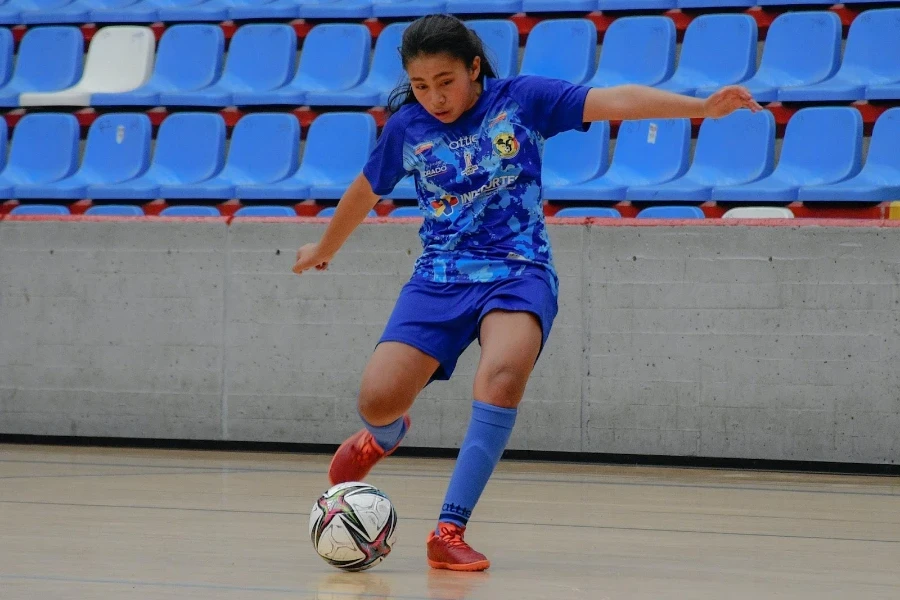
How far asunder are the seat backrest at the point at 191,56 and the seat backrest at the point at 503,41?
1988 millimetres

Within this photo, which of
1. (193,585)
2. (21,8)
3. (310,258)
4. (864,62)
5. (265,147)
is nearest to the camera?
(193,585)

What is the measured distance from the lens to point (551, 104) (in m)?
3.93

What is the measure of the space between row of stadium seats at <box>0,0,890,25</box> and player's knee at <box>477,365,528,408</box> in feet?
17.8

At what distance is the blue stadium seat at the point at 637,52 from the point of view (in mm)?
8453

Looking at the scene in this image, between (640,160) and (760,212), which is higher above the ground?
(640,160)

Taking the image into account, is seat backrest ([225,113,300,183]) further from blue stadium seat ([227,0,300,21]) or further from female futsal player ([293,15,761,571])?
female futsal player ([293,15,761,571])

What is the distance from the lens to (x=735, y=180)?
25.5 ft

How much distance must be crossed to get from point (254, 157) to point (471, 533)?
4.98 metres

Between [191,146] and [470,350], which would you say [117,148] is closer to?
[191,146]

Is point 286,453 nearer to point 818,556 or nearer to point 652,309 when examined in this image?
point 652,309

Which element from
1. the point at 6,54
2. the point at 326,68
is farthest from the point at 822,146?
the point at 6,54

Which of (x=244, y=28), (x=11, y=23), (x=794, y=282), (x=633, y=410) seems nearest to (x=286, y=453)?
(x=633, y=410)

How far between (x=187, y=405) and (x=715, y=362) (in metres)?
2.89

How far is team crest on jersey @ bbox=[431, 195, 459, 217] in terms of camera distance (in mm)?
3945
